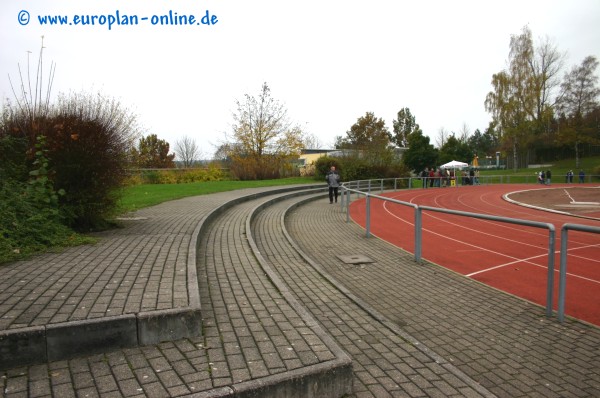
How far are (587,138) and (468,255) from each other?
52.9 metres

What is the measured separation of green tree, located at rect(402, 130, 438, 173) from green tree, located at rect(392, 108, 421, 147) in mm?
37260

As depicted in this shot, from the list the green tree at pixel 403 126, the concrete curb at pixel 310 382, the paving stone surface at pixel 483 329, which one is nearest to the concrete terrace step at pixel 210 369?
the concrete curb at pixel 310 382

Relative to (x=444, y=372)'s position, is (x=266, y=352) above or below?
above

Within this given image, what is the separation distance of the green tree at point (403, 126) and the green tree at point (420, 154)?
3726 cm

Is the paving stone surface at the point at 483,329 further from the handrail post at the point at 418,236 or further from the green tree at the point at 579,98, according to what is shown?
the green tree at the point at 579,98

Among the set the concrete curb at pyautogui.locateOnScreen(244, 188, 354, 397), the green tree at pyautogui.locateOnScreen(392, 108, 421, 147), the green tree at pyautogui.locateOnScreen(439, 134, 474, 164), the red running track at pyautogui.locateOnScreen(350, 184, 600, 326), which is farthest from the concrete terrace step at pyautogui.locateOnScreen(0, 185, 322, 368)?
the green tree at pyautogui.locateOnScreen(392, 108, 421, 147)

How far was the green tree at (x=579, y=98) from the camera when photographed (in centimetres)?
5159

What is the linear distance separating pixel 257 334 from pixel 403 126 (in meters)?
96.3

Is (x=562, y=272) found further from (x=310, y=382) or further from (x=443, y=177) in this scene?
(x=443, y=177)

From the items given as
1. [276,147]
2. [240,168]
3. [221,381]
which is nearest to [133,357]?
[221,381]

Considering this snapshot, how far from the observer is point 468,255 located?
8.11m

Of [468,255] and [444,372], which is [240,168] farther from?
[444,372]

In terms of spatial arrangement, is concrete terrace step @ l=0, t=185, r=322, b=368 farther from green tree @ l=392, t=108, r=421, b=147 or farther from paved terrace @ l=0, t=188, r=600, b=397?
green tree @ l=392, t=108, r=421, b=147

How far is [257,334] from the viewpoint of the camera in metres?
3.51
